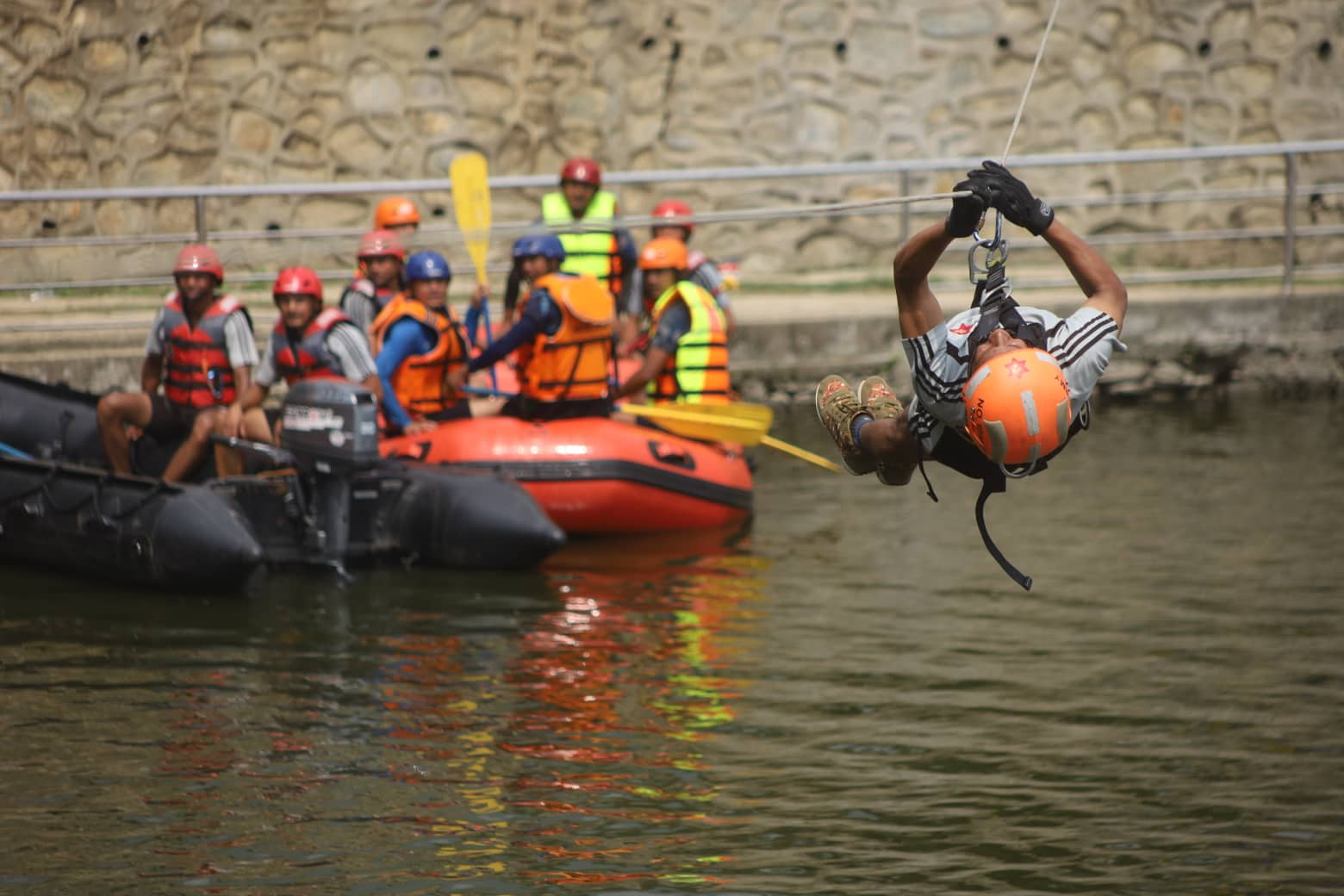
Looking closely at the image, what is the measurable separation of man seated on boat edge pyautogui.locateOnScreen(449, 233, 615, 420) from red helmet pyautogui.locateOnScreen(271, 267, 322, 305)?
0.98 m

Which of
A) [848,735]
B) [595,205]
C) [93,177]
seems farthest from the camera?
[93,177]

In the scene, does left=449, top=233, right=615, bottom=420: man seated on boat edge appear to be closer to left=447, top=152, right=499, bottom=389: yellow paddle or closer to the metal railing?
left=447, top=152, right=499, bottom=389: yellow paddle

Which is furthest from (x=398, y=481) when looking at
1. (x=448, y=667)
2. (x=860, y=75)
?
(x=860, y=75)

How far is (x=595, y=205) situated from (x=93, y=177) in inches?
178

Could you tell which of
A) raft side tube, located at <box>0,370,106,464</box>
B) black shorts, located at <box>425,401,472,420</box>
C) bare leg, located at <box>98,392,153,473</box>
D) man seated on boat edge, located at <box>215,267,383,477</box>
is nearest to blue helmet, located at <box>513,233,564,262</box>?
black shorts, located at <box>425,401,472,420</box>

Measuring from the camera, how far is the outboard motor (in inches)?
375

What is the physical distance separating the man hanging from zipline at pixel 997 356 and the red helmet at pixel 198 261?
5.34 metres

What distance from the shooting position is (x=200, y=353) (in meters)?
10.1

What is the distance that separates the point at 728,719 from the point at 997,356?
314 cm

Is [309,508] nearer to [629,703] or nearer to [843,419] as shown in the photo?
[629,703]

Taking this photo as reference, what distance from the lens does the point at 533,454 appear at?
10.4 m

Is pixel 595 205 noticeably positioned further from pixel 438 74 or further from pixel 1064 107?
pixel 1064 107

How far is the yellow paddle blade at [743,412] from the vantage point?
10.8 metres

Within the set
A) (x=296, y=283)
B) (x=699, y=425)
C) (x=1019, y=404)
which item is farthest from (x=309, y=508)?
(x=1019, y=404)
